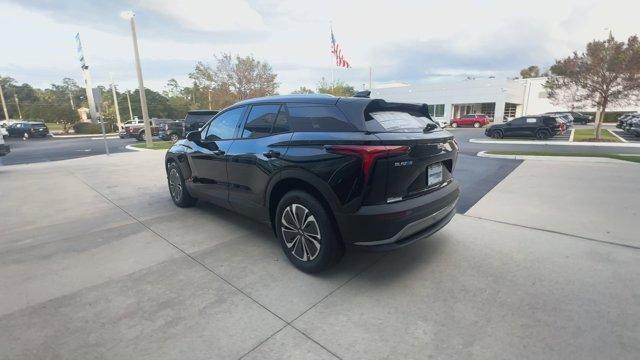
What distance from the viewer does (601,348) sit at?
213 centimetres

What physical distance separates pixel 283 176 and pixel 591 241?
3.72m

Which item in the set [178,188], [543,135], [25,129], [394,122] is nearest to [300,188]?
[394,122]

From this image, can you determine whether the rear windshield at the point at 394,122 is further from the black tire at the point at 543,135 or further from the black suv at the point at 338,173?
the black tire at the point at 543,135

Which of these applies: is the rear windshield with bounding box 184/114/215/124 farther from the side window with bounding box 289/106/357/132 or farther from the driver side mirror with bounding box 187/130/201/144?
the side window with bounding box 289/106/357/132

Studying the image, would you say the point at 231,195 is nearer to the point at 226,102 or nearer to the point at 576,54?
the point at 576,54

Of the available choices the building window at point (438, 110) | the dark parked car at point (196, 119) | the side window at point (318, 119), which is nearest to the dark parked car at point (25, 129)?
the dark parked car at point (196, 119)

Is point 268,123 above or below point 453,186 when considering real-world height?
above

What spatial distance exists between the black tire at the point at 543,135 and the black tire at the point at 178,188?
2053 centimetres

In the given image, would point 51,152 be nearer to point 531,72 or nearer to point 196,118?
point 196,118

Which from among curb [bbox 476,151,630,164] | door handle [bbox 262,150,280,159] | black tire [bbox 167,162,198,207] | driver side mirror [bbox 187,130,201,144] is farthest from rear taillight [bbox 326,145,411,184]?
curb [bbox 476,151,630,164]

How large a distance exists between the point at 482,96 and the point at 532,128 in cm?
2581

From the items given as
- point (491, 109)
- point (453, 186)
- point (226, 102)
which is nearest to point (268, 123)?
point (453, 186)

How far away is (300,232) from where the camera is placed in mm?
3168

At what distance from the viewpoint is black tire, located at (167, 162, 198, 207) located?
5328 mm
